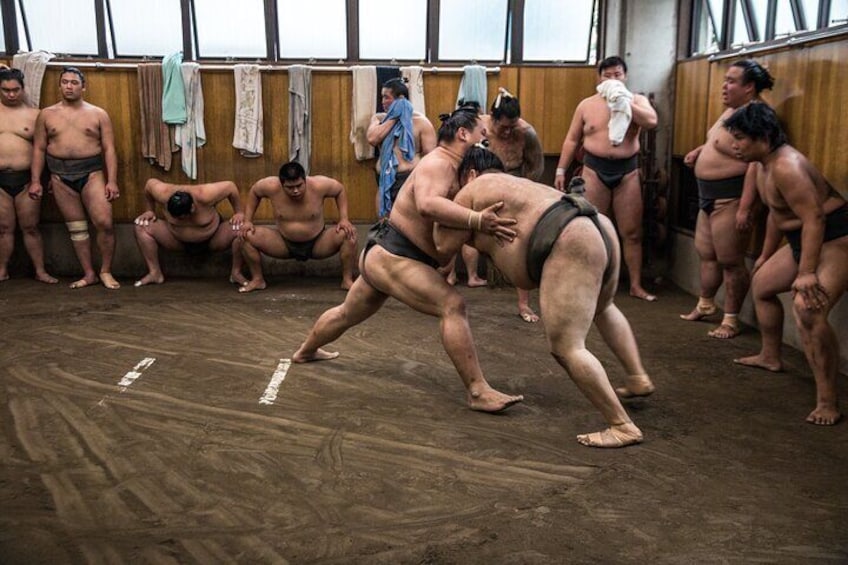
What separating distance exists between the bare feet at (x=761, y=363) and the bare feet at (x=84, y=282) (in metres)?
4.16

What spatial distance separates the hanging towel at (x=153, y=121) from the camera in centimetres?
604

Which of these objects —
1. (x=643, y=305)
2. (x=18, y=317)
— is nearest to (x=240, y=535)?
(x=18, y=317)

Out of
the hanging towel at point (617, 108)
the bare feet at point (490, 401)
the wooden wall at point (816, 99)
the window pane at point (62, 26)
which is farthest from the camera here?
the window pane at point (62, 26)

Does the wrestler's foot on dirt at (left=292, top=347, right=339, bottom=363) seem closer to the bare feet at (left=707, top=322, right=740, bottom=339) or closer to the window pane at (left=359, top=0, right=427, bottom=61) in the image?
the bare feet at (left=707, top=322, right=740, bottom=339)

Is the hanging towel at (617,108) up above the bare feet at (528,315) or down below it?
above

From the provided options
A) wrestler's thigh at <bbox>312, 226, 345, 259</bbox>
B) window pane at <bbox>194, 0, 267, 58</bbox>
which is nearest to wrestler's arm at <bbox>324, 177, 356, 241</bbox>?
wrestler's thigh at <bbox>312, 226, 345, 259</bbox>

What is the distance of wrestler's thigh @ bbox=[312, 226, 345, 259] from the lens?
18.6 ft

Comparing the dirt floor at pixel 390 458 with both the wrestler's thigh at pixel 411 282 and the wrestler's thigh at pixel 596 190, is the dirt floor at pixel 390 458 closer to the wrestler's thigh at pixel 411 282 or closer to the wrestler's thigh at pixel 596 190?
the wrestler's thigh at pixel 411 282

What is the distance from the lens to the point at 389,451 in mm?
2838

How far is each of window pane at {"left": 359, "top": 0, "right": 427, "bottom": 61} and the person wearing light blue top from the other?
917 mm

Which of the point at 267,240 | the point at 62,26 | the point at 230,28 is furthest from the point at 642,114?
the point at 62,26

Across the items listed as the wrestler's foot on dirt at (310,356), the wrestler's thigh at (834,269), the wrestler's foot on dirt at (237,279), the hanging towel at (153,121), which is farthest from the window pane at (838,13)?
the hanging towel at (153,121)

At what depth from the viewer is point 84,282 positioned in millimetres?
5789

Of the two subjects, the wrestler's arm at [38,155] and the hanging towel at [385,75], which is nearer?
the wrestler's arm at [38,155]
